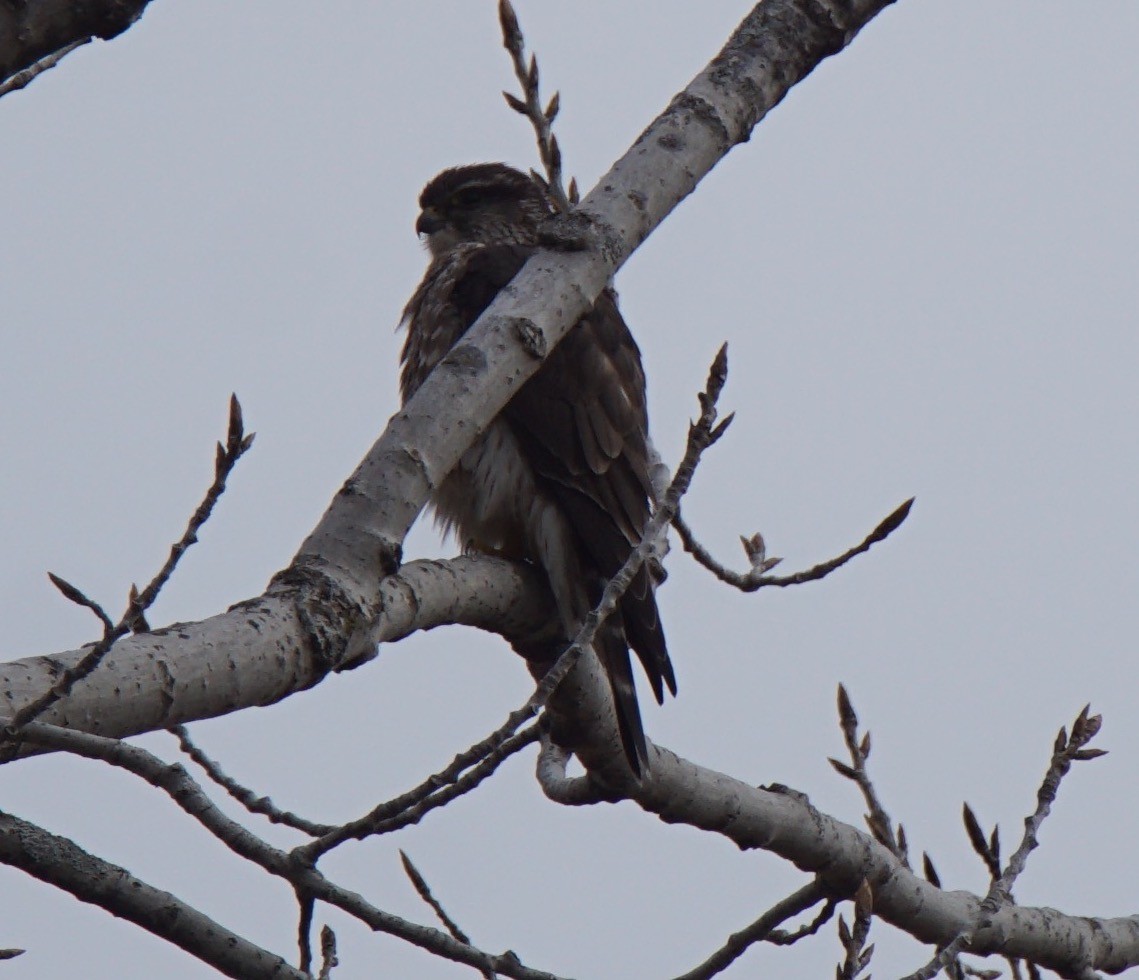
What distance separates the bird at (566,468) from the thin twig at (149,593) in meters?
1.45

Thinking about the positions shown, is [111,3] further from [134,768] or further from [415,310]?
[415,310]

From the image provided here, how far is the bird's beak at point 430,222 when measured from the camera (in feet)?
17.4

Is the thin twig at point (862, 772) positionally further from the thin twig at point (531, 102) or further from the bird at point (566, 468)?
the thin twig at point (531, 102)

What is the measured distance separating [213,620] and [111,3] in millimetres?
729

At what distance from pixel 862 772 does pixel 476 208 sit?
281 centimetres

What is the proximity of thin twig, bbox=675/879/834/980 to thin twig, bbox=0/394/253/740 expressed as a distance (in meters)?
1.27

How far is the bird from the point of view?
3.59 metres

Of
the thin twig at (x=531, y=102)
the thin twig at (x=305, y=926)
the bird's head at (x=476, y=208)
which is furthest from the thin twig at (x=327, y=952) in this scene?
the bird's head at (x=476, y=208)

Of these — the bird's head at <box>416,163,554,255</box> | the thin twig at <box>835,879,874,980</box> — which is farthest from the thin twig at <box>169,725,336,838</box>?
the bird's head at <box>416,163,554,255</box>

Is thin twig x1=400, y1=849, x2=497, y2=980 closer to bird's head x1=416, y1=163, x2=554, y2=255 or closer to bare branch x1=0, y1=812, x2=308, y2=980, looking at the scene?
bare branch x1=0, y1=812, x2=308, y2=980

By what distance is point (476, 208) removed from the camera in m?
5.37

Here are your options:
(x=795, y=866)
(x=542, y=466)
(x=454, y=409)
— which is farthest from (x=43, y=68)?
(x=795, y=866)

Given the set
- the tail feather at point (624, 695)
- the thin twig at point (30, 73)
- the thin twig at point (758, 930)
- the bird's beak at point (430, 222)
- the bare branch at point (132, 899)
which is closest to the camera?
the bare branch at point (132, 899)

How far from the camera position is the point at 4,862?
195 cm
